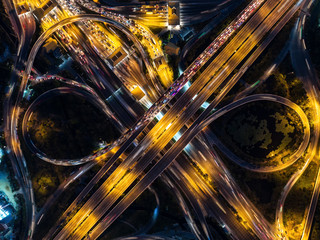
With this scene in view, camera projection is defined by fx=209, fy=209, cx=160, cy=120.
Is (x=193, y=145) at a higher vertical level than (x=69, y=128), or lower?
lower

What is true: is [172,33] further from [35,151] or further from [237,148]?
[35,151]

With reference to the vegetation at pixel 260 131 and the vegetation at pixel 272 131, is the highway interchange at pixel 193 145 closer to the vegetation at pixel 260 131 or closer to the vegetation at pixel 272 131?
the vegetation at pixel 272 131

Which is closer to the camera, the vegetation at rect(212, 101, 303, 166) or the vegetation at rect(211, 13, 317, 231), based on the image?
the vegetation at rect(211, 13, 317, 231)

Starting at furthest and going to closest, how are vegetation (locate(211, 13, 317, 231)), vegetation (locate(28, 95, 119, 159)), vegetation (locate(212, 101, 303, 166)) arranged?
vegetation (locate(28, 95, 119, 159)) → vegetation (locate(212, 101, 303, 166)) → vegetation (locate(211, 13, 317, 231))

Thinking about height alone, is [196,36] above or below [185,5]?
below

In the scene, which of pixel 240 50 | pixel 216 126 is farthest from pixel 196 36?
pixel 216 126

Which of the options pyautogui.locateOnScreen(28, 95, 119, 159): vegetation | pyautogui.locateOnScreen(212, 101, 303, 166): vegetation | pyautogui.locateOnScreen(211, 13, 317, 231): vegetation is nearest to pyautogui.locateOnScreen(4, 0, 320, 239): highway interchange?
pyautogui.locateOnScreen(211, 13, 317, 231): vegetation

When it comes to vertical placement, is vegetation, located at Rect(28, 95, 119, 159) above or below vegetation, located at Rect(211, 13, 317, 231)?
above

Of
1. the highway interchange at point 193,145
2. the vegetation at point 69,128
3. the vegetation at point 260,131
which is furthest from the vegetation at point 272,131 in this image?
the vegetation at point 69,128

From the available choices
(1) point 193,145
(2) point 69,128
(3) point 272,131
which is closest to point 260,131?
(3) point 272,131

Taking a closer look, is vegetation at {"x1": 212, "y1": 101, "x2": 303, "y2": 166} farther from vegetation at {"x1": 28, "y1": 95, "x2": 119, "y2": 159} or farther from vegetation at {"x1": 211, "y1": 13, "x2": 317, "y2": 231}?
vegetation at {"x1": 28, "y1": 95, "x2": 119, "y2": 159}

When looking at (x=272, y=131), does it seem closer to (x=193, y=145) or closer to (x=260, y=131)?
(x=260, y=131)
